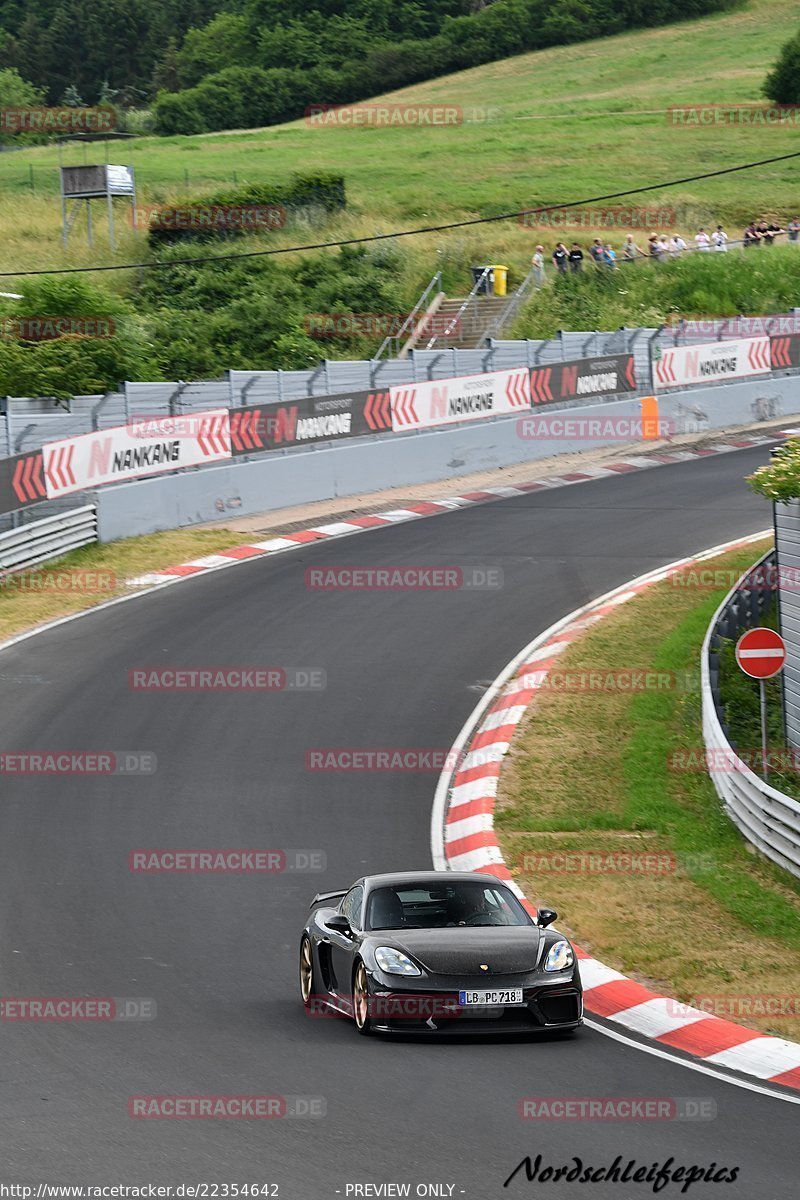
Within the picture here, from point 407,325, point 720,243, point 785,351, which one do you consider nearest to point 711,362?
point 785,351

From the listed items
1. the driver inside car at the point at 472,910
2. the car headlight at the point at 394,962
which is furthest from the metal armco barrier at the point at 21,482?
the car headlight at the point at 394,962

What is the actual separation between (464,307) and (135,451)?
21204 mm

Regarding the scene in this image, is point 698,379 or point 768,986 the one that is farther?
point 698,379

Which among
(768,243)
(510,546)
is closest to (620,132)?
(768,243)

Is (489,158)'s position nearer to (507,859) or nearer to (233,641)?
(233,641)

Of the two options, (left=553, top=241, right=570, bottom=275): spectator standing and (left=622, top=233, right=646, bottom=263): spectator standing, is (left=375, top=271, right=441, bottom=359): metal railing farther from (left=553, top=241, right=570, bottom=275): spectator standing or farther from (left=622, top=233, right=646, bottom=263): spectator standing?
(left=622, top=233, right=646, bottom=263): spectator standing

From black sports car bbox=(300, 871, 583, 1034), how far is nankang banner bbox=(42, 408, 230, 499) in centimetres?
1689

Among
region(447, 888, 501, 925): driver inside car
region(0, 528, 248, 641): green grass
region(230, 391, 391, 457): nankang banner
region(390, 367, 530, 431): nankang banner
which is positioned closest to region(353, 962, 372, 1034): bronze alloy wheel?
region(447, 888, 501, 925): driver inside car

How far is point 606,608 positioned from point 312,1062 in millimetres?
15221

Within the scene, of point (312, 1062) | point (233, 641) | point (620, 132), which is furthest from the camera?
point (620, 132)

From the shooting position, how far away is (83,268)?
175 ft

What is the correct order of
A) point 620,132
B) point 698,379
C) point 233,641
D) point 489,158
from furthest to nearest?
1. point 620,132
2. point 489,158
3. point 698,379
4. point 233,641

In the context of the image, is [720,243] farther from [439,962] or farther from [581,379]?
[439,962]

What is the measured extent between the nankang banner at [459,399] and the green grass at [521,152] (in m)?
17.7
